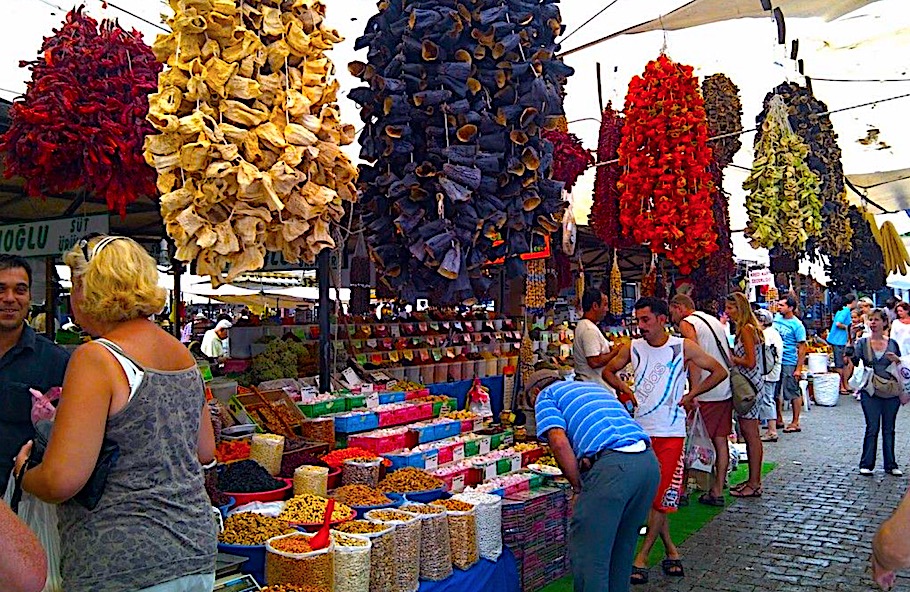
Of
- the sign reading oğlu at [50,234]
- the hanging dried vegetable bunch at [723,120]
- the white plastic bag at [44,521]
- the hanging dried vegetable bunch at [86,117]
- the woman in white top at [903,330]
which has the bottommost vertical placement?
the white plastic bag at [44,521]

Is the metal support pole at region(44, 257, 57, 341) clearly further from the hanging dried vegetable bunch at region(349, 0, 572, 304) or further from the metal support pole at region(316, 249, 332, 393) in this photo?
the hanging dried vegetable bunch at region(349, 0, 572, 304)

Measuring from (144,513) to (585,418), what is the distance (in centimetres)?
190

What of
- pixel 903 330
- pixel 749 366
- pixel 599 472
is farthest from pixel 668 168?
pixel 903 330

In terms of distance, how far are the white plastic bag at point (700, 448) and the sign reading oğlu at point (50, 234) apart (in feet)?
14.5

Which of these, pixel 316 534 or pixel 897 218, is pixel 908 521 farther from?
pixel 897 218

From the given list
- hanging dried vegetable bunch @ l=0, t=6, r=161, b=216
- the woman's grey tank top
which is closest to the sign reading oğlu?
hanging dried vegetable bunch @ l=0, t=6, r=161, b=216

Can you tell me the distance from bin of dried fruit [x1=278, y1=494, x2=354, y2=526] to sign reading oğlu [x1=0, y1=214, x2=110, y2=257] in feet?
5.25

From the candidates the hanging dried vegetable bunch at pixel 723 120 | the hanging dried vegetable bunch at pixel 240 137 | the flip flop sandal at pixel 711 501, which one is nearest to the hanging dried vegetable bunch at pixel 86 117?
the hanging dried vegetable bunch at pixel 240 137

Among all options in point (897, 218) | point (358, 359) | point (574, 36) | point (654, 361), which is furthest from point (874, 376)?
point (897, 218)

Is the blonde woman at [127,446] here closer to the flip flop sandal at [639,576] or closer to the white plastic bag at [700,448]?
the flip flop sandal at [639,576]

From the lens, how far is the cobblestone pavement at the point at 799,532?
4.51 metres

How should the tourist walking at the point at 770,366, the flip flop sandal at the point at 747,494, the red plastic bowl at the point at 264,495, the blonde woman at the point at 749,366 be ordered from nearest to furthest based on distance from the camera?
the red plastic bowl at the point at 264,495, the blonde woman at the point at 749,366, the flip flop sandal at the point at 747,494, the tourist walking at the point at 770,366

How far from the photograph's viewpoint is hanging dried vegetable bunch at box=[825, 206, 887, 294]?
8.57m

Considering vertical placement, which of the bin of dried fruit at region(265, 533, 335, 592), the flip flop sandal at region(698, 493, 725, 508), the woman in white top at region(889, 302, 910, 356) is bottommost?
the flip flop sandal at region(698, 493, 725, 508)
